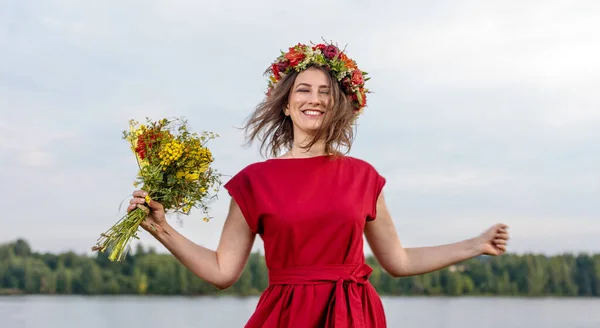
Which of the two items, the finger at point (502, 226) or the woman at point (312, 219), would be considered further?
the finger at point (502, 226)

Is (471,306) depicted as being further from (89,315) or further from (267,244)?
(267,244)

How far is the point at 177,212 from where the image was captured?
382 cm

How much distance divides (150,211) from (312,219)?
80 cm

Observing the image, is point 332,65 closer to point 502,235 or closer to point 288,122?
point 288,122

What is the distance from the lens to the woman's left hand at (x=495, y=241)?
12.9 feet

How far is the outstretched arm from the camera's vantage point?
3.94 m

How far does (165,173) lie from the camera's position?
149 inches

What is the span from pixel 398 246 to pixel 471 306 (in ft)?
163

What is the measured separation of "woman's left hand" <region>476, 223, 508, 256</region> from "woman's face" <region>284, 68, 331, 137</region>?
105cm

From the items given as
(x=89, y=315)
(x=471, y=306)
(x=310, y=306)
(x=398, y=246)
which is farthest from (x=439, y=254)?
(x=471, y=306)

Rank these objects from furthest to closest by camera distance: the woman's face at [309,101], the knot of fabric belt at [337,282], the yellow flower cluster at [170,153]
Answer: the woman's face at [309,101], the yellow flower cluster at [170,153], the knot of fabric belt at [337,282]

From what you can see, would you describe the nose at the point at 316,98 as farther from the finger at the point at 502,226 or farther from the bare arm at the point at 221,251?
the finger at the point at 502,226

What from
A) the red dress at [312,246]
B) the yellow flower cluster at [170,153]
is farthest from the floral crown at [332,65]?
the yellow flower cluster at [170,153]

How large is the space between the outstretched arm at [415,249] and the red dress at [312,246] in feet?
0.79
